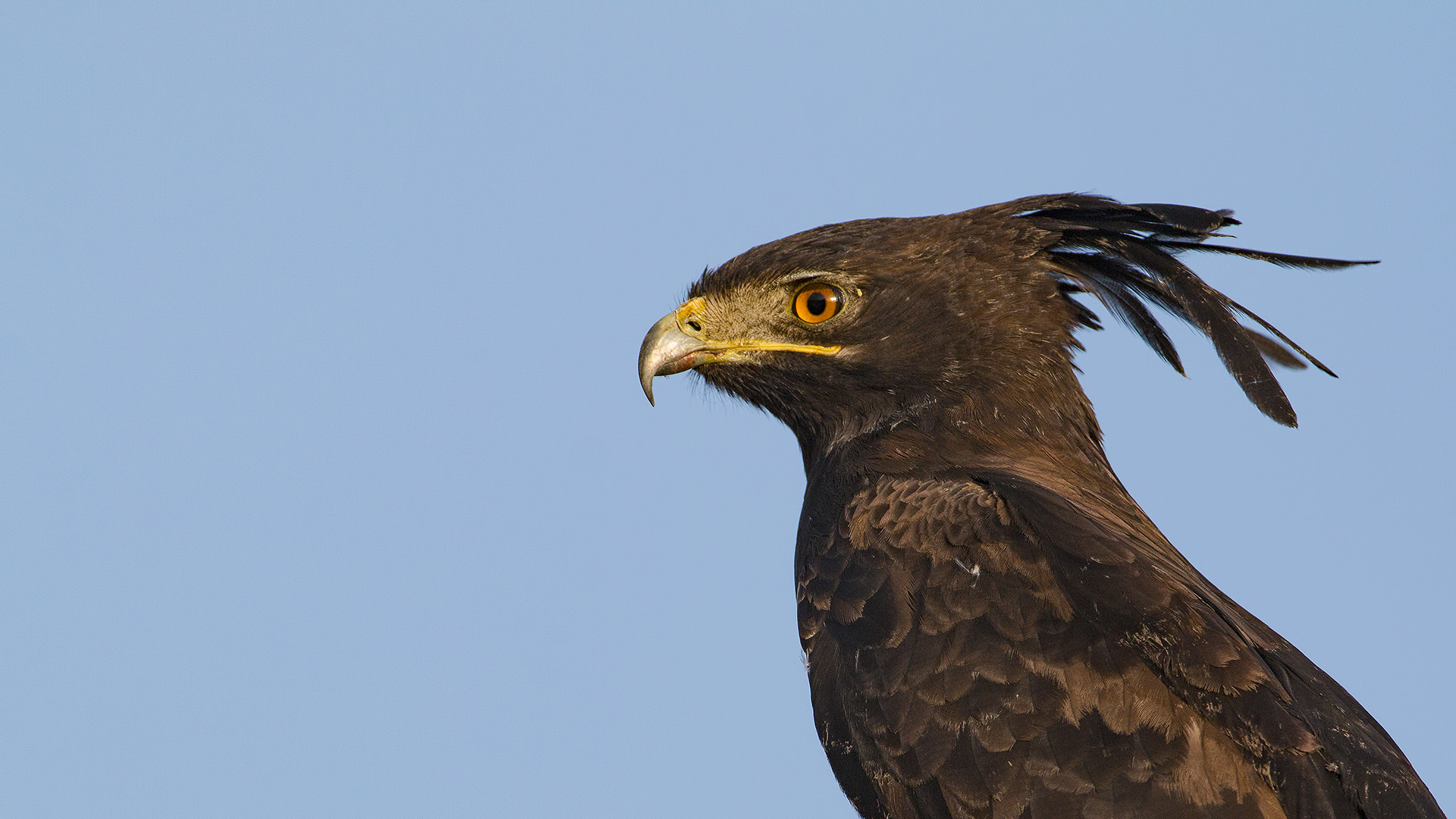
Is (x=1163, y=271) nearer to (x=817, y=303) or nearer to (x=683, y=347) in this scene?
(x=817, y=303)

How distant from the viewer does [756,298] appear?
632 cm

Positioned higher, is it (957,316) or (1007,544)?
(957,316)

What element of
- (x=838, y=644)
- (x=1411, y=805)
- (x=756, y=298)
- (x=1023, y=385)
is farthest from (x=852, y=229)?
(x=1411, y=805)

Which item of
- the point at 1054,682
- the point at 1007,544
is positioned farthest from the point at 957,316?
the point at 1054,682

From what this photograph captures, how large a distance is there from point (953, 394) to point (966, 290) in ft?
1.49

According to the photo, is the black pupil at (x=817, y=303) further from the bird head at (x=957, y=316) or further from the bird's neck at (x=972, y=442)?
the bird's neck at (x=972, y=442)

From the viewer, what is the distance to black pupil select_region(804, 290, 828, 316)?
622 cm

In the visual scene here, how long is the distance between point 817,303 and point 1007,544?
1.63 metres

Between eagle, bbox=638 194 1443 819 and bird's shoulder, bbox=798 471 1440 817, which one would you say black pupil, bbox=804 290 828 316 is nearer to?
eagle, bbox=638 194 1443 819

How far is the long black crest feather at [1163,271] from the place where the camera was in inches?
235

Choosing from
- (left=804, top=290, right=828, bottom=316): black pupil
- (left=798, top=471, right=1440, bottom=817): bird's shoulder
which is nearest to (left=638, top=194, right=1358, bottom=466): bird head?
(left=804, top=290, right=828, bottom=316): black pupil

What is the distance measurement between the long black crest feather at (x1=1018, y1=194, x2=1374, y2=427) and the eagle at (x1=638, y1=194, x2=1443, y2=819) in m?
0.01

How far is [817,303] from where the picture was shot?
6.24 m

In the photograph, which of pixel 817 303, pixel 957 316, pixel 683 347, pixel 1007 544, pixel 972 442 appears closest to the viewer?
pixel 1007 544
